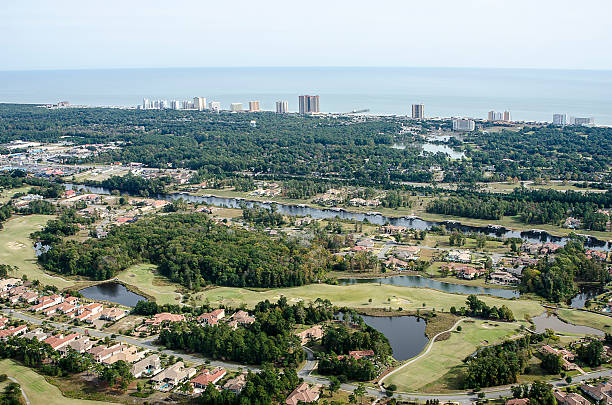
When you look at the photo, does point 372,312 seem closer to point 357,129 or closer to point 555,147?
point 555,147

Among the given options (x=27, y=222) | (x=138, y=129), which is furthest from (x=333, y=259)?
(x=138, y=129)

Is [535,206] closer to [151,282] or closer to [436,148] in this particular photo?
[151,282]

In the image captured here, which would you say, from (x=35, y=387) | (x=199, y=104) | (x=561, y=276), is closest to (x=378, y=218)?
(x=561, y=276)

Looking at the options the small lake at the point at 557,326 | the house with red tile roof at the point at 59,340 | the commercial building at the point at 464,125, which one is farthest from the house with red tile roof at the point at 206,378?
the commercial building at the point at 464,125

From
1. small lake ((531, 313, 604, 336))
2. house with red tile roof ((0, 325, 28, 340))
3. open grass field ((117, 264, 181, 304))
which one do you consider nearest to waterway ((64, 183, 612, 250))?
small lake ((531, 313, 604, 336))

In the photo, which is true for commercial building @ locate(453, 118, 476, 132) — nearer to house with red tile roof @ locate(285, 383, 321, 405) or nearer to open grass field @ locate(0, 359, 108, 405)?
house with red tile roof @ locate(285, 383, 321, 405)

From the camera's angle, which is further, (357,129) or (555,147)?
(357,129)
